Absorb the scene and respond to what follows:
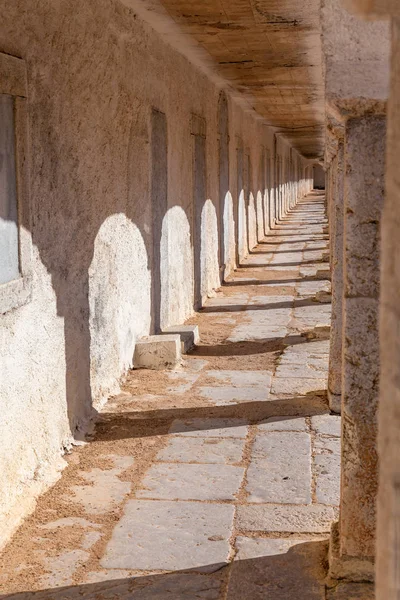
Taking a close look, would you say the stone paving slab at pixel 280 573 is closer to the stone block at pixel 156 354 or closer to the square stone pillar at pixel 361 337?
the square stone pillar at pixel 361 337

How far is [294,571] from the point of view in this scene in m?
4.06

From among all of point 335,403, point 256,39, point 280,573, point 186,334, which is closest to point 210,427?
point 335,403

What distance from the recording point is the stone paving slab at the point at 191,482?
506 cm

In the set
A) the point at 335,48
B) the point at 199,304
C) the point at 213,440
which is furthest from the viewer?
the point at 199,304

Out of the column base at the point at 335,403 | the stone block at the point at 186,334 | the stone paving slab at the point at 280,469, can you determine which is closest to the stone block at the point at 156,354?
the stone block at the point at 186,334

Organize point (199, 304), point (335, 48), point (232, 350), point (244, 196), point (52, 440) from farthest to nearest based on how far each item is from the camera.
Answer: point (244, 196) < point (199, 304) < point (232, 350) < point (52, 440) < point (335, 48)

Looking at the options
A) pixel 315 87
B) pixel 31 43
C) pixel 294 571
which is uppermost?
pixel 315 87

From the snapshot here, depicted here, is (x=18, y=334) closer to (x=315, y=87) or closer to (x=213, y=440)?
(x=213, y=440)

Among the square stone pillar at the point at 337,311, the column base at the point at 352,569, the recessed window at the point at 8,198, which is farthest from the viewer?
the square stone pillar at the point at 337,311

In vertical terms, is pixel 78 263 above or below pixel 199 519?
above

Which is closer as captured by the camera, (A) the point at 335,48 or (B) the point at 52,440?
(A) the point at 335,48

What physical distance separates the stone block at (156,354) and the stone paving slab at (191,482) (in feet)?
8.83

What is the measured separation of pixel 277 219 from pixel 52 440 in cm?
2614

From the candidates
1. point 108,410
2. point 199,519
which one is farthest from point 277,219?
point 199,519
